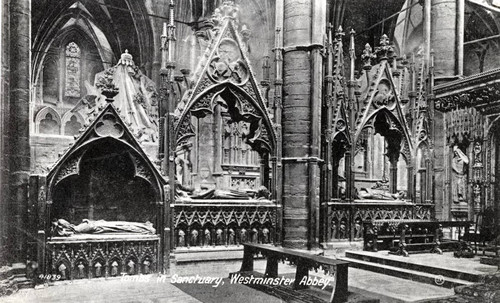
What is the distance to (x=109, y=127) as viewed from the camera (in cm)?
723

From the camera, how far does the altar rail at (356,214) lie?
9.51m

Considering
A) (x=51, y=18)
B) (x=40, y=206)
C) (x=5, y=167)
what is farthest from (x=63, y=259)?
(x=51, y=18)

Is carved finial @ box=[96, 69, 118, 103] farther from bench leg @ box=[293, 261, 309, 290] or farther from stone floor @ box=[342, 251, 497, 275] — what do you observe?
stone floor @ box=[342, 251, 497, 275]

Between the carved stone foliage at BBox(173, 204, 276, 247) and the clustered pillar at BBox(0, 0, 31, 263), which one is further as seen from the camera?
the carved stone foliage at BBox(173, 204, 276, 247)

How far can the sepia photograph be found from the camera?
6.30 m

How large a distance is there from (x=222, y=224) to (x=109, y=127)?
2.67m

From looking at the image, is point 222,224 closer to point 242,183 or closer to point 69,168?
point 69,168

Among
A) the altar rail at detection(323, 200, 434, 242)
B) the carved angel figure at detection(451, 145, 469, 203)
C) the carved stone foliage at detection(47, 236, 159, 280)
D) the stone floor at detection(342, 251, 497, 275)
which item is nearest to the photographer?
the carved stone foliage at detection(47, 236, 159, 280)

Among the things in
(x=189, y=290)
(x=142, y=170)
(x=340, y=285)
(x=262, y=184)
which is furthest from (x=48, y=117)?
(x=340, y=285)

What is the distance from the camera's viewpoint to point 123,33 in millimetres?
19453

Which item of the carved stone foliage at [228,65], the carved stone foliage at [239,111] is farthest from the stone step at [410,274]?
the carved stone foliage at [228,65]

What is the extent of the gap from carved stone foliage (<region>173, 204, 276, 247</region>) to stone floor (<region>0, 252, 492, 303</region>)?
44cm

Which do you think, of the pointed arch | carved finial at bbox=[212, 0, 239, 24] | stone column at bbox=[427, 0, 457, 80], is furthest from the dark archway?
the pointed arch

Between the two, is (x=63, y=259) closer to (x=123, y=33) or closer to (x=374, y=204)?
(x=374, y=204)
